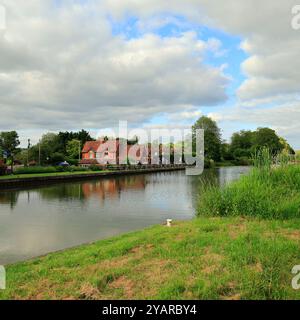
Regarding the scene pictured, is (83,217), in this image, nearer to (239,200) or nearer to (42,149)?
(239,200)

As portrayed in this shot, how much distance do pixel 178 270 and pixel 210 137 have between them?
73.4 meters

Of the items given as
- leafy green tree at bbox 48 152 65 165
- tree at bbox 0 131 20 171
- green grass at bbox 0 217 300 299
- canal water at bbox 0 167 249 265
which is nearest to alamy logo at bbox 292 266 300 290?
green grass at bbox 0 217 300 299

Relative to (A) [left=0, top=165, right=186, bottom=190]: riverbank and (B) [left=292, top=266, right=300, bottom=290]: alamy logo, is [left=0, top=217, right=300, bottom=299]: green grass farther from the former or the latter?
(A) [left=0, top=165, right=186, bottom=190]: riverbank

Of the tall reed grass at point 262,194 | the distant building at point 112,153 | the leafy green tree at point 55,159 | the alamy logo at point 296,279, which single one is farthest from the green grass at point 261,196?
the distant building at point 112,153

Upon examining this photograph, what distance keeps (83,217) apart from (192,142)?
65.5 meters

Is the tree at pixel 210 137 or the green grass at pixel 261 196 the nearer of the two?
the green grass at pixel 261 196

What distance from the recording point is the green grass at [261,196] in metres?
7.95

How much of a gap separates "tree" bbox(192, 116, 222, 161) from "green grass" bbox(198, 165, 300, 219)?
65.1 metres

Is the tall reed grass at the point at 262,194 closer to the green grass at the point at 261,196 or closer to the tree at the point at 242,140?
the green grass at the point at 261,196

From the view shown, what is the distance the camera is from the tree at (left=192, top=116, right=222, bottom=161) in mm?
76000

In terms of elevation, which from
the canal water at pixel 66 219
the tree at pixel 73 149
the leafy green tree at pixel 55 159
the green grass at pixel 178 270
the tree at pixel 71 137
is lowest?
the canal water at pixel 66 219

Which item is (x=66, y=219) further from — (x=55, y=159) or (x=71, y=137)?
(x=71, y=137)

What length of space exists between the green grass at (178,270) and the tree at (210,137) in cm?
6956
